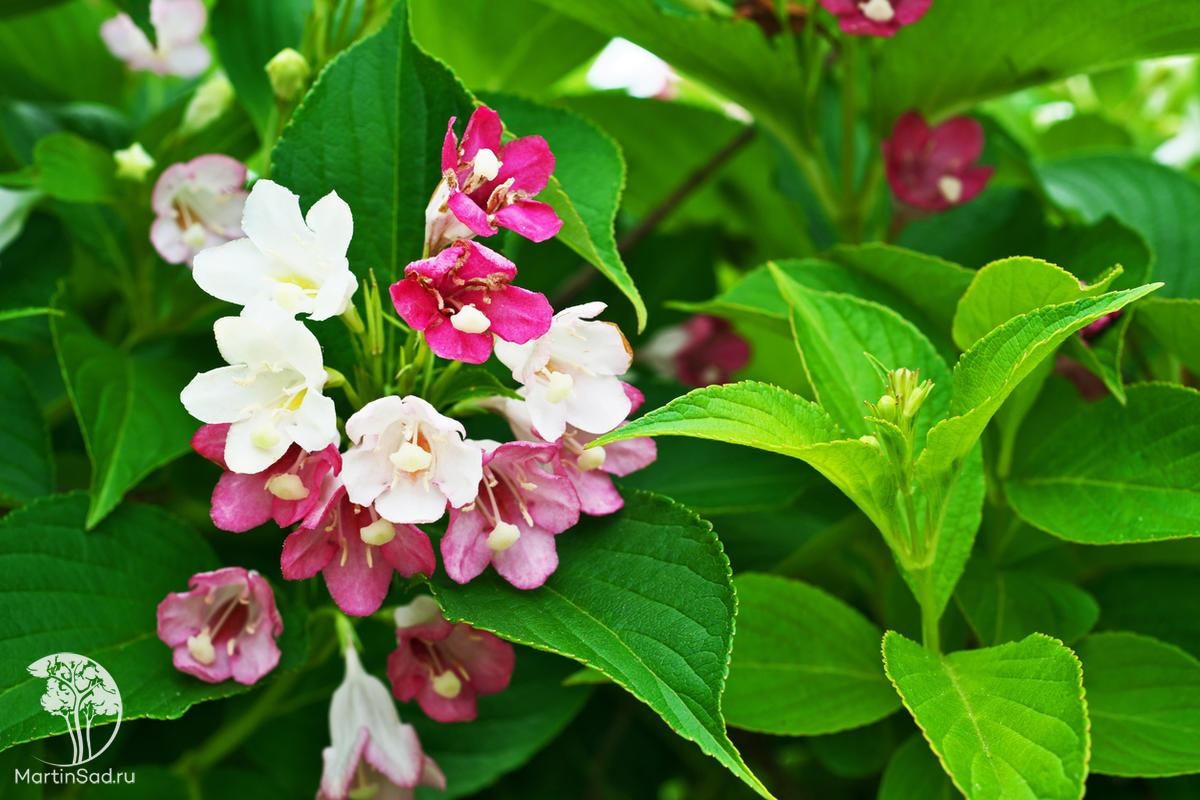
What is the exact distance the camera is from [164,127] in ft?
3.86

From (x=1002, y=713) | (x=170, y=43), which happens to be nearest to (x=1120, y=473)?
(x=1002, y=713)

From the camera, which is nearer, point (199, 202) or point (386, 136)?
point (386, 136)

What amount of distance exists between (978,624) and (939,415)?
0.54ft

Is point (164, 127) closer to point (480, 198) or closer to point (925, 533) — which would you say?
point (480, 198)

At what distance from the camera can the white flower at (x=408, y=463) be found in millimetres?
680

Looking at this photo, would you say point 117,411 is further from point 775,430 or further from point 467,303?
point 775,430

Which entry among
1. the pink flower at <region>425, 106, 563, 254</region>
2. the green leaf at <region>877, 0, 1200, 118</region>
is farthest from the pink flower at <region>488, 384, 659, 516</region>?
the green leaf at <region>877, 0, 1200, 118</region>

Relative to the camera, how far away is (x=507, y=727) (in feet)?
3.28

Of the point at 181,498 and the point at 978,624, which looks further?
the point at 181,498

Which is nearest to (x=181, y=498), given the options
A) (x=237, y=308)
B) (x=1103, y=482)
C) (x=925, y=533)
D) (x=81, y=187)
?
(x=237, y=308)

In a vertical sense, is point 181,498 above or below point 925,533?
below

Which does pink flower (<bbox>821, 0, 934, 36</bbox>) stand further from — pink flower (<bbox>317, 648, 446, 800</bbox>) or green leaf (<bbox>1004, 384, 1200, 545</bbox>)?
pink flower (<bbox>317, 648, 446, 800</bbox>)

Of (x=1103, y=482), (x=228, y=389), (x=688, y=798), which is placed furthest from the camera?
(x=688, y=798)

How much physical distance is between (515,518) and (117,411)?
0.37m
